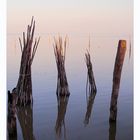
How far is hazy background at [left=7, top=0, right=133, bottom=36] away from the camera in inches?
57.9

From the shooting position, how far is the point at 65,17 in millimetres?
1517

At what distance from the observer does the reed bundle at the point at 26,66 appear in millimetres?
1472

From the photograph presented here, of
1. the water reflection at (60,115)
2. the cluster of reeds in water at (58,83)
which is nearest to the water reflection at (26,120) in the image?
the cluster of reeds in water at (58,83)

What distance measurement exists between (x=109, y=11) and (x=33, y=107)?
1.89ft

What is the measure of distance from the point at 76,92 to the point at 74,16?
355 mm

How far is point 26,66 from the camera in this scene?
1.48m

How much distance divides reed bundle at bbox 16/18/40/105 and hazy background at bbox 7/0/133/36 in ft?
0.13

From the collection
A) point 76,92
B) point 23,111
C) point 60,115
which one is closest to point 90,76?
point 76,92

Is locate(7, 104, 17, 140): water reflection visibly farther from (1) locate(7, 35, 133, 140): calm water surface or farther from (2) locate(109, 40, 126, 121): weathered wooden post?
(2) locate(109, 40, 126, 121): weathered wooden post

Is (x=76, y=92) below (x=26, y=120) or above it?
above

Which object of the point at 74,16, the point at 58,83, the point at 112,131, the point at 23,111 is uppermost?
the point at 74,16

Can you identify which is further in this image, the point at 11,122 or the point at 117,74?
the point at 117,74

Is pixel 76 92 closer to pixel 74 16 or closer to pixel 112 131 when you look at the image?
pixel 112 131
